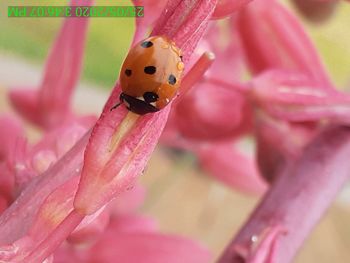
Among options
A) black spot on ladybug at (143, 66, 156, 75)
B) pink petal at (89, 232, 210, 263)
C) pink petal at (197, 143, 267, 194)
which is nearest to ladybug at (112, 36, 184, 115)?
black spot on ladybug at (143, 66, 156, 75)

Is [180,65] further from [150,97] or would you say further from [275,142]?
[275,142]

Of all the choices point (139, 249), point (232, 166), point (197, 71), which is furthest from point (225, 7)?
point (232, 166)

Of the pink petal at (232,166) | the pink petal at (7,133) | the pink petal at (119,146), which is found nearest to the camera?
the pink petal at (119,146)

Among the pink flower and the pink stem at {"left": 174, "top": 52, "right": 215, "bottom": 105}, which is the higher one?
the pink stem at {"left": 174, "top": 52, "right": 215, "bottom": 105}

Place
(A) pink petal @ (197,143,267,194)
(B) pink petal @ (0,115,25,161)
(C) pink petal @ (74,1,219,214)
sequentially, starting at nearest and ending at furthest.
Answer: (C) pink petal @ (74,1,219,214) → (B) pink petal @ (0,115,25,161) → (A) pink petal @ (197,143,267,194)

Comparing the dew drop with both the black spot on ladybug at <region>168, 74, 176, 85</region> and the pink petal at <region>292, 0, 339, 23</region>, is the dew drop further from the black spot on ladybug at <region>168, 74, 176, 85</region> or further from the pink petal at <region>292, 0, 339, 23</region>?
the pink petal at <region>292, 0, 339, 23</region>

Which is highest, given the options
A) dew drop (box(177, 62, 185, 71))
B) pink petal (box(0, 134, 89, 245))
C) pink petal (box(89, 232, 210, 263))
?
dew drop (box(177, 62, 185, 71))

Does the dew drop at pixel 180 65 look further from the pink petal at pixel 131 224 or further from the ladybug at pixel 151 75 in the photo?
the pink petal at pixel 131 224
